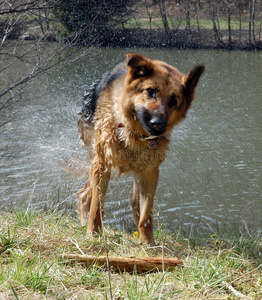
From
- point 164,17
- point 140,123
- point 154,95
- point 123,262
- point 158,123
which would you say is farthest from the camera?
point 164,17

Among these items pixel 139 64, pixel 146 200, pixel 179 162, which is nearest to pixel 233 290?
pixel 146 200

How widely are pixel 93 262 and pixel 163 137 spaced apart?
1.57 metres

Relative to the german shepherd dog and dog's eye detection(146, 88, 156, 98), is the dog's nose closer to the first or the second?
the german shepherd dog

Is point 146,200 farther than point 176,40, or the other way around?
point 176,40

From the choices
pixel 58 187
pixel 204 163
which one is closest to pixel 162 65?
pixel 58 187

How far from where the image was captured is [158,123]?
132 inches

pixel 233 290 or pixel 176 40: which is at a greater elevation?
pixel 233 290

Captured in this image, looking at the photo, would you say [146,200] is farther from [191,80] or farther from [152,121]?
[191,80]

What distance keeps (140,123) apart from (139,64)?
56cm

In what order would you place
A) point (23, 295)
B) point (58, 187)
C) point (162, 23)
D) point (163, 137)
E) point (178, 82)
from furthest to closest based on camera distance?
1. point (162, 23)
2. point (58, 187)
3. point (163, 137)
4. point (178, 82)
5. point (23, 295)

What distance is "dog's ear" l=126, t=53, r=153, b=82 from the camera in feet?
11.7

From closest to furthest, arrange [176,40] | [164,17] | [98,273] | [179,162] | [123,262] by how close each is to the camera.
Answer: [98,273]
[123,262]
[179,162]
[176,40]
[164,17]

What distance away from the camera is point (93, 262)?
2.90m

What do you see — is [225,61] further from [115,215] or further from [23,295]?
[23,295]
